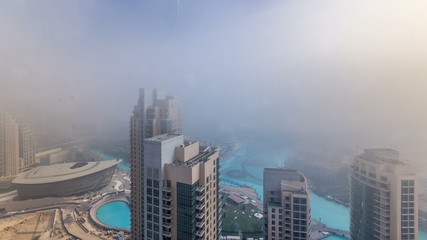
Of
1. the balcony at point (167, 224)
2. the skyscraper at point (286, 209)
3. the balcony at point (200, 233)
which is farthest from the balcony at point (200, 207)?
the skyscraper at point (286, 209)

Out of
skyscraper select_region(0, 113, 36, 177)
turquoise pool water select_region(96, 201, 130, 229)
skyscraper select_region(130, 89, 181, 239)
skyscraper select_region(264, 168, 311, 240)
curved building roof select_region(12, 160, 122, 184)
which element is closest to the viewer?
skyscraper select_region(264, 168, 311, 240)

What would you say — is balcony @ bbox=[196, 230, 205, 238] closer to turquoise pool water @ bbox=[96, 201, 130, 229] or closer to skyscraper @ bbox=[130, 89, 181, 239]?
skyscraper @ bbox=[130, 89, 181, 239]

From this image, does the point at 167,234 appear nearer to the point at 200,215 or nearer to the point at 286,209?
the point at 200,215

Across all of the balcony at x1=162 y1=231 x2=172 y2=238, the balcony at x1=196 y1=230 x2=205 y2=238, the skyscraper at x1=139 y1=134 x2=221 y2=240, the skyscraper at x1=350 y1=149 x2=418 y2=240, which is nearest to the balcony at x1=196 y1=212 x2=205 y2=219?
the skyscraper at x1=139 y1=134 x2=221 y2=240

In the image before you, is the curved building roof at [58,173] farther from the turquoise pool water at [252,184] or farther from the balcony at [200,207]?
the balcony at [200,207]

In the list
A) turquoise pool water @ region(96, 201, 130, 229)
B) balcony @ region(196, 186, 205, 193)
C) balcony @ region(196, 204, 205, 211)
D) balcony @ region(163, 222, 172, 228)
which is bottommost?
turquoise pool water @ region(96, 201, 130, 229)

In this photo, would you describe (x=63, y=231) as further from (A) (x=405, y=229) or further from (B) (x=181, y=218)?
(A) (x=405, y=229)

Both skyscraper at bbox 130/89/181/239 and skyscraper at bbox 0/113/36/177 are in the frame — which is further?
skyscraper at bbox 0/113/36/177
